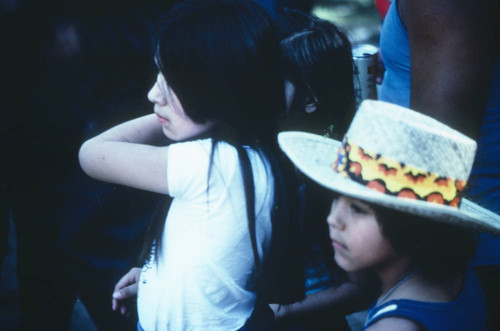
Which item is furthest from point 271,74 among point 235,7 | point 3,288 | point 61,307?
point 3,288

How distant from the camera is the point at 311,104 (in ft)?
6.54

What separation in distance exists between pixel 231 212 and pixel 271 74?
449 millimetres

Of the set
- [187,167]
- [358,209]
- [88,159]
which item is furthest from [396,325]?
[88,159]

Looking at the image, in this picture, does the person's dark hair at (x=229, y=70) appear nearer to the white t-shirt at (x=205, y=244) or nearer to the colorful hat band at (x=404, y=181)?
the white t-shirt at (x=205, y=244)

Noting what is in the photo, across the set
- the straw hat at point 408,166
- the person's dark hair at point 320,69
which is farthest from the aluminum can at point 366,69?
the straw hat at point 408,166

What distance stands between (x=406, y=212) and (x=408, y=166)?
126mm

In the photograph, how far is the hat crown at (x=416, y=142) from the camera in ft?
3.36

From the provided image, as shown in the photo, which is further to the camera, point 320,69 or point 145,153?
point 320,69

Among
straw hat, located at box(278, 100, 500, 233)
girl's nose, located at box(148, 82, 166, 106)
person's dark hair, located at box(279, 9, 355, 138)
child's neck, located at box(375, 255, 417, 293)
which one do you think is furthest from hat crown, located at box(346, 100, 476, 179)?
person's dark hair, located at box(279, 9, 355, 138)

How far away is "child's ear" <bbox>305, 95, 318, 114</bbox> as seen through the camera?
198 centimetres

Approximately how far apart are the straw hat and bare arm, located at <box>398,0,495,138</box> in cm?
14

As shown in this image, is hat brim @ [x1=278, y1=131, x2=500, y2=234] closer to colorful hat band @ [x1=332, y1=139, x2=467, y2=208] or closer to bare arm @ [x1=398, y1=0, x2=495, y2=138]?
colorful hat band @ [x1=332, y1=139, x2=467, y2=208]

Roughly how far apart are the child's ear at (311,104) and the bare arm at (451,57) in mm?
732

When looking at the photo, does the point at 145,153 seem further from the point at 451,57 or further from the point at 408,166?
the point at 451,57
